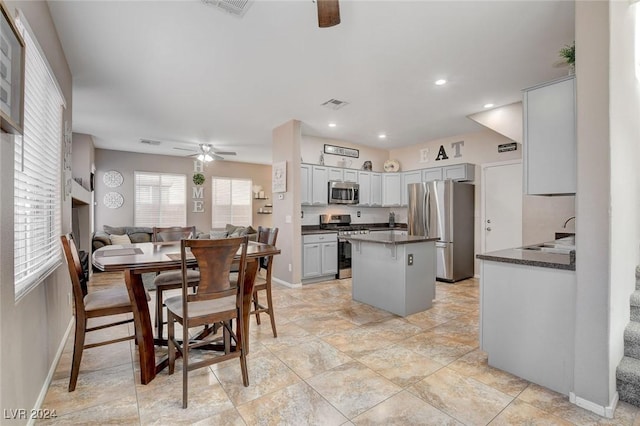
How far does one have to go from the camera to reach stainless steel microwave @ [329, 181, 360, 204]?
5840 millimetres

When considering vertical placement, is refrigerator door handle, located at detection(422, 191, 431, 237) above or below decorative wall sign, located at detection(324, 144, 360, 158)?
below

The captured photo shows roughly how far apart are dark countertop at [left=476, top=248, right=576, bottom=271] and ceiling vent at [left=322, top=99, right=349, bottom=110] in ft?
9.07

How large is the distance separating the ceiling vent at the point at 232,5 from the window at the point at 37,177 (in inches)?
44.4

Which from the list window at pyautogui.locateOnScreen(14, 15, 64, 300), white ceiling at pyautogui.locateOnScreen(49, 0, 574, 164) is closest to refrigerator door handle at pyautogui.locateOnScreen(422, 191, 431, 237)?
white ceiling at pyautogui.locateOnScreen(49, 0, 574, 164)

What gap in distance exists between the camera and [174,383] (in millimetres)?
2121

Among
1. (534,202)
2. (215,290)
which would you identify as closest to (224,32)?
(215,290)

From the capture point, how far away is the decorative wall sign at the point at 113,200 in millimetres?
7133

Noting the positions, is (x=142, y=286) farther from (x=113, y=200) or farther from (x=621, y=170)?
(x=113, y=200)

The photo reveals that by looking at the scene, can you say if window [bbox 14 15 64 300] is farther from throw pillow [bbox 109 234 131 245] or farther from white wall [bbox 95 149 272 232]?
white wall [bbox 95 149 272 232]

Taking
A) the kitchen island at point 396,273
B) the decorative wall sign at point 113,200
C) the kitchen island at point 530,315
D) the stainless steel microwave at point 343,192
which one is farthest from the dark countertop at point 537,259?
the decorative wall sign at point 113,200

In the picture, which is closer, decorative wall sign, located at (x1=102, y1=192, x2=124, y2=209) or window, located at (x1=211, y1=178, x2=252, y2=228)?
decorative wall sign, located at (x1=102, y1=192, x2=124, y2=209)

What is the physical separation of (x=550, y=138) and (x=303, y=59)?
7.32ft

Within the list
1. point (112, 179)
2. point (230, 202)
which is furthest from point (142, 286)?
point (230, 202)

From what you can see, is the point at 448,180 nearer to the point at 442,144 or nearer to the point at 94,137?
the point at 442,144
